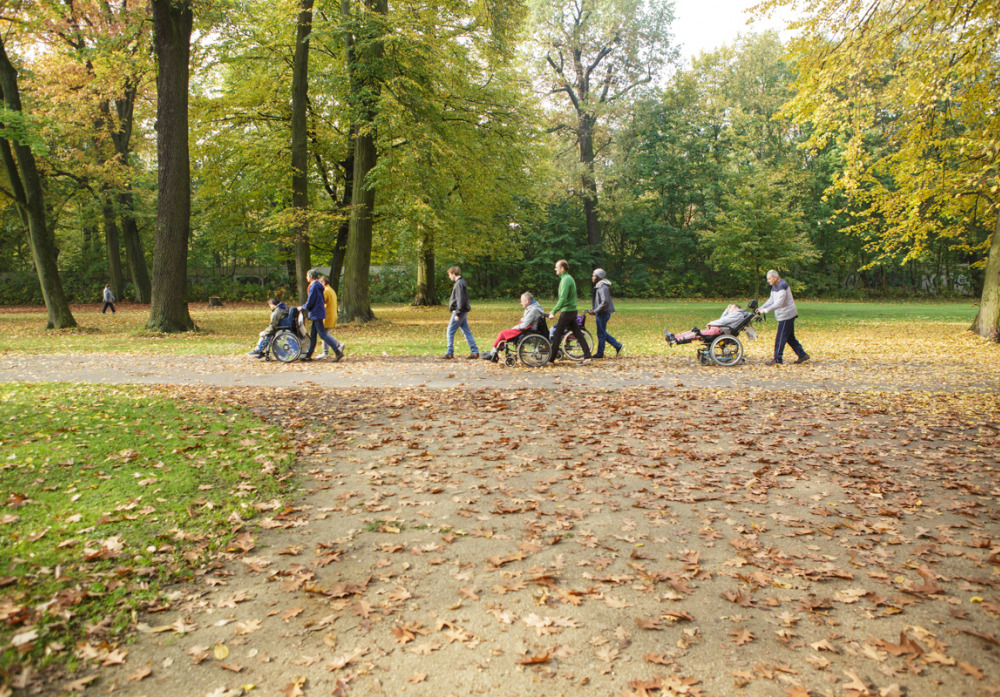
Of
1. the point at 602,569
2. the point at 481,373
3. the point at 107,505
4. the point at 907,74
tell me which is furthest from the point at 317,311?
the point at 907,74

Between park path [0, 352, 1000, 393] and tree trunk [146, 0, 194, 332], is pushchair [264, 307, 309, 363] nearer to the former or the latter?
park path [0, 352, 1000, 393]

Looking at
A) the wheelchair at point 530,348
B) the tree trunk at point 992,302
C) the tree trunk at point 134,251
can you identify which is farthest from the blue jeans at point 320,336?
the tree trunk at point 134,251

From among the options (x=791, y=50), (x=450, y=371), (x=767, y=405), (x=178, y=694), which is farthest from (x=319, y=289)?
(x=178, y=694)

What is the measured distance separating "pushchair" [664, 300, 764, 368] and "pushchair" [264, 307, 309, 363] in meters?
7.51

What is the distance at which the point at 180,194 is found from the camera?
19.4m

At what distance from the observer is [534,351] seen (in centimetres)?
1333

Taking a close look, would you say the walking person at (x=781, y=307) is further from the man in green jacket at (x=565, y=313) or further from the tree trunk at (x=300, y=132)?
the tree trunk at (x=300, y=132)

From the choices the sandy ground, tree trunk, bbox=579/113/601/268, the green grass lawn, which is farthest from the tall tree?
the sandy ground

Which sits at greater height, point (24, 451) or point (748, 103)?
point (748, 103)

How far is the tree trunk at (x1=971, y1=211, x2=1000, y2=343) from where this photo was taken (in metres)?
17.5

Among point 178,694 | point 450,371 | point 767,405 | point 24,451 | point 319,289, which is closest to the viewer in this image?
point 178,694

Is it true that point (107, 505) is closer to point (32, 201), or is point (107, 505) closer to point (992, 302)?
point (32, 201)

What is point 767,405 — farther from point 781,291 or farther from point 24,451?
point 24,451

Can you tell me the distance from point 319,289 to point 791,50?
10.5m
